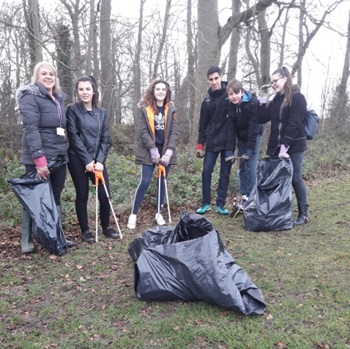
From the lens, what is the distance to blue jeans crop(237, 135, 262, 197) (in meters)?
5.10

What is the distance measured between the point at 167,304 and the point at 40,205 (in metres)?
1.64

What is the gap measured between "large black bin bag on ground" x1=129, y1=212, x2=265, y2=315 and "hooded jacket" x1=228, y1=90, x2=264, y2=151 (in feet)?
7.27

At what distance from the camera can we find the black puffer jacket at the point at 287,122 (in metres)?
4.38

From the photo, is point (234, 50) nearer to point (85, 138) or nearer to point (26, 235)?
point (85, 138)

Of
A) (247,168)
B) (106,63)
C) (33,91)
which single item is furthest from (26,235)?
(106,63)

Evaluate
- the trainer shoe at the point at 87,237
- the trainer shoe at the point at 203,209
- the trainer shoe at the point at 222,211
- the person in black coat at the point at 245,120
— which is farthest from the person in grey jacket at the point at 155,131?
the trainer shoe at the point at 222,211

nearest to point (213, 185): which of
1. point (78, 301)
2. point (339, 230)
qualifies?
point (339, 230)

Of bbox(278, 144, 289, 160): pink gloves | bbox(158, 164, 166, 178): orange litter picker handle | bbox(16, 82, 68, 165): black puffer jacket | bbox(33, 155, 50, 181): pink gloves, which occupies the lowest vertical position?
bbox(158, 164, 166, 178): orange litter picker handle

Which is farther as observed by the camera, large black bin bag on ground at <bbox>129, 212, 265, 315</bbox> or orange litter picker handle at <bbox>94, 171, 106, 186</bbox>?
orange litter picker handle at <bbox>94, 171, 106, 186</bbox>

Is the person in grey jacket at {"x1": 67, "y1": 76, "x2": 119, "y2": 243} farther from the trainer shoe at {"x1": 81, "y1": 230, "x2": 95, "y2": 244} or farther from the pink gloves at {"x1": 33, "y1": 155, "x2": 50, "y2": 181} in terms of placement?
the pink gloves at {"x1": 33, "y1": 155, "x2": 50, "y2": 181}

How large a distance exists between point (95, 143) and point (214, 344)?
2502 mm

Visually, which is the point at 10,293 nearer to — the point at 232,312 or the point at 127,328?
the point at 127,328

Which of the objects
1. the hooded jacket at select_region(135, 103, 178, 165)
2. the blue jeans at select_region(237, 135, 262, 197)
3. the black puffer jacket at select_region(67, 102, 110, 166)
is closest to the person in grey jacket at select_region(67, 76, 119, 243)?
the black puffer jacket at select_region(67, 102, 110, 166)

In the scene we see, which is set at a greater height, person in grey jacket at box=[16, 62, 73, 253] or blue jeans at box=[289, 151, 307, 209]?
person in grey jacket at box=[16, 62, 73, 253]
